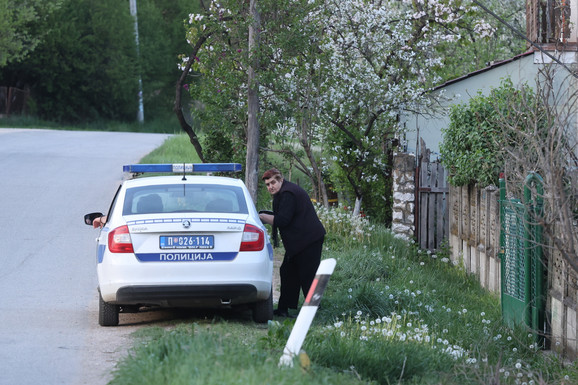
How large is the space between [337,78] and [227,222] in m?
9.70

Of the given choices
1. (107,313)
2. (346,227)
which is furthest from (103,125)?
(107,313)

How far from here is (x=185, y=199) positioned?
916cm

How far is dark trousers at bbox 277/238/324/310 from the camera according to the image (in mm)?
9797

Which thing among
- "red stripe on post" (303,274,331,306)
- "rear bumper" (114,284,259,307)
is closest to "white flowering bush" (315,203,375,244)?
"rear bumper" (114,284,259,307)

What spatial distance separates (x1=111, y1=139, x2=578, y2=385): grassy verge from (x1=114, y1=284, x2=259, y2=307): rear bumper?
25 centimetres

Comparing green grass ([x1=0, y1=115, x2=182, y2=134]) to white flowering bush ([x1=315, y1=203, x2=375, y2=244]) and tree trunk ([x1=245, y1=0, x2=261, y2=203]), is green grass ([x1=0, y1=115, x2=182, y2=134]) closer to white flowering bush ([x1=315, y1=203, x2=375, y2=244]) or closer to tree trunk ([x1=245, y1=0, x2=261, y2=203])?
white flowering bush ([x1=315, y1=203, x2=375, y2=244])

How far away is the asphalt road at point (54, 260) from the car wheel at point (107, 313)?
0.29 ft

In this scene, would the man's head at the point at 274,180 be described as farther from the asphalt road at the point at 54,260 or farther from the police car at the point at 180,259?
the asphalt road at the point at 54,260

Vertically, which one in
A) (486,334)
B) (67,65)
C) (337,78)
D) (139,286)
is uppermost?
(67,65)

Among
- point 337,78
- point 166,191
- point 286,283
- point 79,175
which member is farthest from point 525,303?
point 79,175

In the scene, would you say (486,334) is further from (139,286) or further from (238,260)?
(139,286)

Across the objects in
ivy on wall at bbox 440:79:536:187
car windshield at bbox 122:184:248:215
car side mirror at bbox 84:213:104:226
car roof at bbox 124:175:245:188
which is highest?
ivy on wall at bbox 440:79:536:187

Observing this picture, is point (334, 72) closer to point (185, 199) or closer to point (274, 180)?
point (274, 180)

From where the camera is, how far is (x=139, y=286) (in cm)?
844
